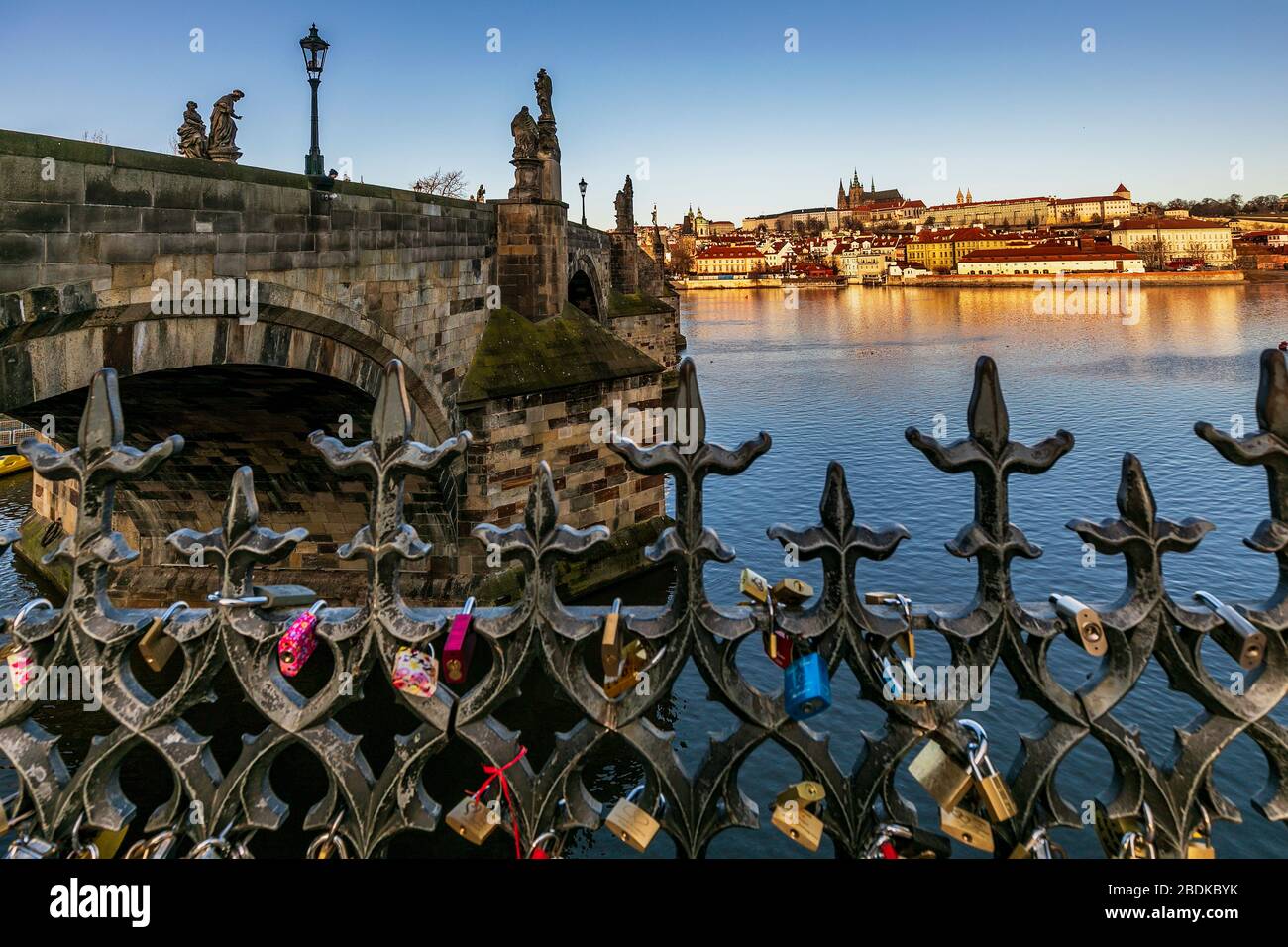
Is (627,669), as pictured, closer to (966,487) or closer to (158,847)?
(158,847)

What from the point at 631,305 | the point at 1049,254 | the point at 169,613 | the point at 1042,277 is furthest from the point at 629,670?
the point at 1049,254

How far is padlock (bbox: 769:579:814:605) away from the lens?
2.71 metres

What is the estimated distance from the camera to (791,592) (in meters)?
2.74

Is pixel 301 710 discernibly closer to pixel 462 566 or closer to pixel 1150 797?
pixel 1150 797

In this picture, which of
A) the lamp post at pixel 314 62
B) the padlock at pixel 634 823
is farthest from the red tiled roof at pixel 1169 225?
the padlock at pixel 634 823

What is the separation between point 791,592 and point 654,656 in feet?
1.44

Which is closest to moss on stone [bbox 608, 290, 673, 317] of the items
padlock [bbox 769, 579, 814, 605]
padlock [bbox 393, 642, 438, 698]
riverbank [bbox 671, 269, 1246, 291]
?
padlock [bbox 769, 579, 814, 605]

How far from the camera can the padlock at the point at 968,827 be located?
2.46 metres

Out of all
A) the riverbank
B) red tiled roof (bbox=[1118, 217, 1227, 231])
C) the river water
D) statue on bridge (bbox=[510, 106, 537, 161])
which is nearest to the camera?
the river water

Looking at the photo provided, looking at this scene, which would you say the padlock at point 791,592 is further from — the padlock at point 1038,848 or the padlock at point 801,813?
the padlock at point 1038,848

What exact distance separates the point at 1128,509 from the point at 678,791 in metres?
1.39

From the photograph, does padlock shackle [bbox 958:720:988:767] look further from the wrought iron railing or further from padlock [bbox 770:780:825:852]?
padlock [bbox 770:780:825:852]

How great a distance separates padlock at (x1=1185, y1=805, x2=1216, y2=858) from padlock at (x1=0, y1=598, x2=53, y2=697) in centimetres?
302

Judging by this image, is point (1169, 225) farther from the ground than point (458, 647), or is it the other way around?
point (1169, 225)
